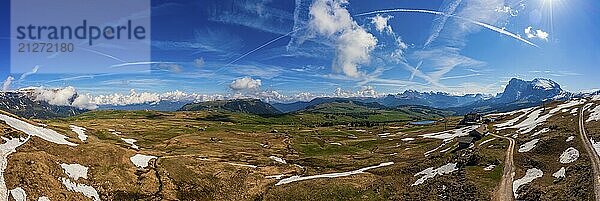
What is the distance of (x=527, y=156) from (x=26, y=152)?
105 metres

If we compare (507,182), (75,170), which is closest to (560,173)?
(507,182)

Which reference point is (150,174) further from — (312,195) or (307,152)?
(307,152)

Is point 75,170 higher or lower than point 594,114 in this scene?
lower

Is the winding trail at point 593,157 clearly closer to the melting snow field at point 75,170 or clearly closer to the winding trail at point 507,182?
the winding trail at point 507,182

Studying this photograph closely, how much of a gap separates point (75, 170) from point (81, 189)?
21.8ft

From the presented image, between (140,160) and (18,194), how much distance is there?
33.1m

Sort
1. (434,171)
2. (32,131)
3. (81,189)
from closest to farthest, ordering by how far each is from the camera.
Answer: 1. (81,189)
2. (32,131)
3. (434,171)

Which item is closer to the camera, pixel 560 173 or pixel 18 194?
pixel 18 194

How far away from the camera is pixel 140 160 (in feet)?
295

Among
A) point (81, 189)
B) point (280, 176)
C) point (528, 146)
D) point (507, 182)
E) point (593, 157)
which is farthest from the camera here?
point (528, 146)

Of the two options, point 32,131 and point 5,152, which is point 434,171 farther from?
point 32,131

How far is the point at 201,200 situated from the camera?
246ft

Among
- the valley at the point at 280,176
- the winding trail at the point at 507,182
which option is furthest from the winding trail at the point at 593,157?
the winding trail at the point at 507,182

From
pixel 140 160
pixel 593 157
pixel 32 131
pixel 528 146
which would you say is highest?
pixel 32 131
